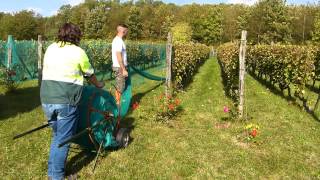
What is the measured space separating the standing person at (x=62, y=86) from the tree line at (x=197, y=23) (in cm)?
4346

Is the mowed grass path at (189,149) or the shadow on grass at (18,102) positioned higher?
the shadow on grass at (18,102)

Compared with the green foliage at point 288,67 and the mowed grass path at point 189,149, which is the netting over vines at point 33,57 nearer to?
the mowed grass path at point 189,149

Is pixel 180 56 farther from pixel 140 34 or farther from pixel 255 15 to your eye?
pixel 140 34

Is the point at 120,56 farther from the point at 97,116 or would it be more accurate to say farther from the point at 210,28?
the point at 210,28

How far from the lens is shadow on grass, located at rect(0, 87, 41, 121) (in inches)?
368

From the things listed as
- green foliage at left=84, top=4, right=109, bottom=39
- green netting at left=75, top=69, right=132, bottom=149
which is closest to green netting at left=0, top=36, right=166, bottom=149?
green netting at left=75, top=69, right=132, bottom=149

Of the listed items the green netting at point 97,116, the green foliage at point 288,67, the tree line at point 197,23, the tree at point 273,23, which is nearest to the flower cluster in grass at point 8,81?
the green foliage at point 288,67

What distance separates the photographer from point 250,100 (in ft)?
39.1

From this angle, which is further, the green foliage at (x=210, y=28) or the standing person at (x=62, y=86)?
the green foliage at (x=210, y=28)

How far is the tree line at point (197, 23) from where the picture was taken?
5509 cm

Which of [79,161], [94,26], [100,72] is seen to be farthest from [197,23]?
[79,161]

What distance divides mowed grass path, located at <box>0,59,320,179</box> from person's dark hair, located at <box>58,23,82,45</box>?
5.89 feet

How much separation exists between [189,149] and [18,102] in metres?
5.81

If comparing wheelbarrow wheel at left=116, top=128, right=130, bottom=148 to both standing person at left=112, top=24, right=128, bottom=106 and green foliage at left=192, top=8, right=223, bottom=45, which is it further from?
green foliage at left=192, top=8, right=223, bottom=45
